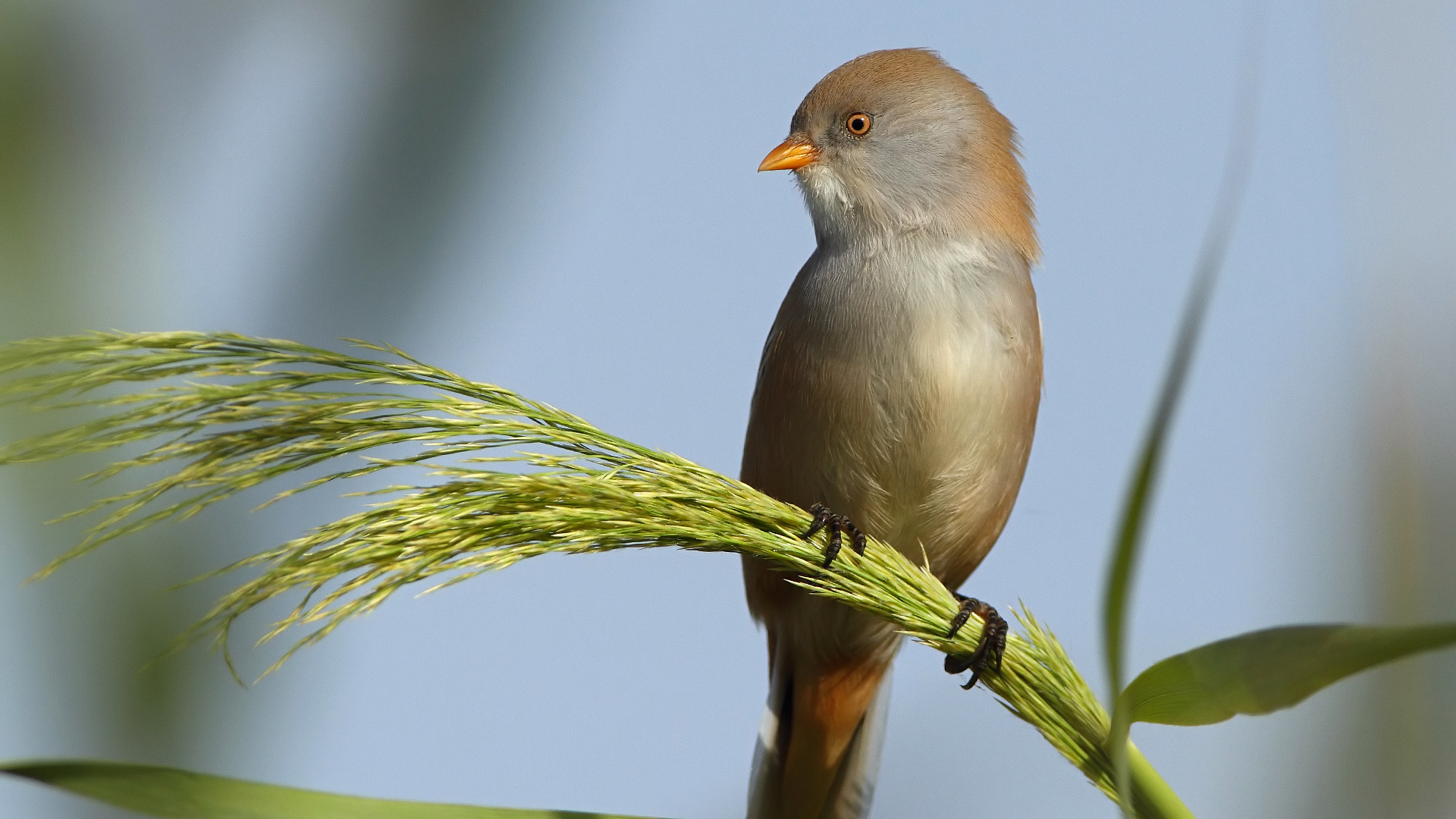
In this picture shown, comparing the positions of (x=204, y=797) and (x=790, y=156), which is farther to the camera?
(x=790, y=156)

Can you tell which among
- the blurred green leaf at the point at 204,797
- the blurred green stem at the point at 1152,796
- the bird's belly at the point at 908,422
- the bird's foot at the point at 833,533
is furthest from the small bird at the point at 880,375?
the blurred green leaf at the point at 204,797

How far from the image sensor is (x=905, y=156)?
11.0 feet

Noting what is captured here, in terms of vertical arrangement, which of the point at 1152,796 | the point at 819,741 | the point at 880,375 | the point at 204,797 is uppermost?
the point at 880,375

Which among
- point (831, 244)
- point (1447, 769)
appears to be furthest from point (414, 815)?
point (831, 244)

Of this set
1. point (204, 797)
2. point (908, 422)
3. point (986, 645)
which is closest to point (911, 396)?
point (908, 422)

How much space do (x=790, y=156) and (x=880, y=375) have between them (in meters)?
0.91

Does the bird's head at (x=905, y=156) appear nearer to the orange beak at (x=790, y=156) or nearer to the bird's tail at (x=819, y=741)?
the orange beak at (x=790, y=156)

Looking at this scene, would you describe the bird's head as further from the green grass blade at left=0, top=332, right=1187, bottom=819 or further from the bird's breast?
the green grass blade at left=0, top=332, right=1187, bottom=819

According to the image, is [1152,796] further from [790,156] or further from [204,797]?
[790,156]

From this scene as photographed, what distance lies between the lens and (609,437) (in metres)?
1.61

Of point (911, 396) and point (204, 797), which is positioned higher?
point (911, 396)

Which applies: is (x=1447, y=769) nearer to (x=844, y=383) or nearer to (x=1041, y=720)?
(x=1041, y=720)

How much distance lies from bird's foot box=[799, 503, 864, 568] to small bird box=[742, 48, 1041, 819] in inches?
25.2

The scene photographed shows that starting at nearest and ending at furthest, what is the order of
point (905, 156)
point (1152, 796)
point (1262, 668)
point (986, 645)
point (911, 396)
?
point (1262, 668) → point (1152, 796) → point (986, 645) → point (911, 396) → point (905, 156)
